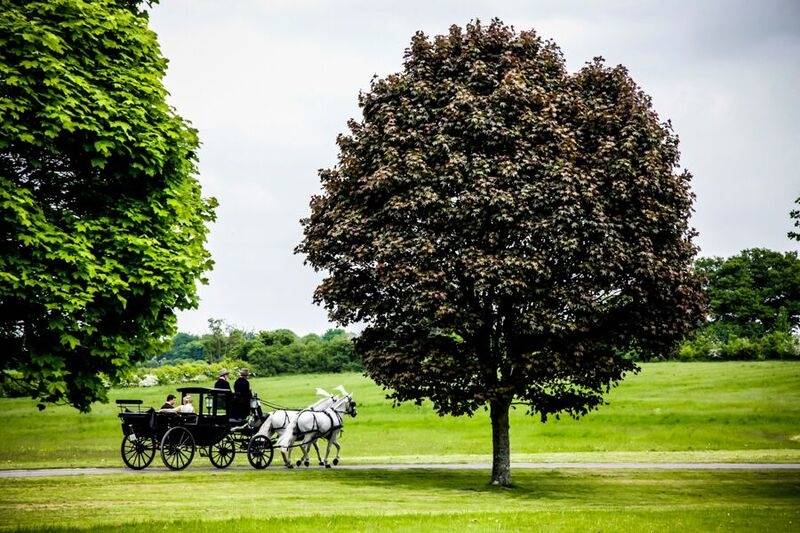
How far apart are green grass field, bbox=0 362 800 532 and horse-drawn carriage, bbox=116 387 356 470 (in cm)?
95

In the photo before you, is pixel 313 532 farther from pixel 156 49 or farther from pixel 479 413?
pixel 479 413

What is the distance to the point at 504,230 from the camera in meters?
24.2

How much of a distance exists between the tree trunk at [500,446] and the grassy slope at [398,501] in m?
0.57

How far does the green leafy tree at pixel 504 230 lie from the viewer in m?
23.7

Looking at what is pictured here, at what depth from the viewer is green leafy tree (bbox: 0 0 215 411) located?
587 inches

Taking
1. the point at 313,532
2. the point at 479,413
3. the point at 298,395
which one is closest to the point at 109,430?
the point at 298,395

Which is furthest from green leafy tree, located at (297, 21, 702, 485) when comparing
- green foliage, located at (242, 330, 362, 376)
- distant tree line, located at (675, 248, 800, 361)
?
distant tree line, located at (675, 248, 800, 361)

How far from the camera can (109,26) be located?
16.3 metres

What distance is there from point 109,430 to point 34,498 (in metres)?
35.5

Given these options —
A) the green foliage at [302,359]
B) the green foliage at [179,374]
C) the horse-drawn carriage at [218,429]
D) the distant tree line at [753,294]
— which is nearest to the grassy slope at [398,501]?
the horse-drawn carriage at [218,429]

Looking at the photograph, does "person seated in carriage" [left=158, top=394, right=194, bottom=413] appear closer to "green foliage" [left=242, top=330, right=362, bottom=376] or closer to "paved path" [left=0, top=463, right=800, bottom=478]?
"paved path" [left=0, top=463, right=800, bottom=478]

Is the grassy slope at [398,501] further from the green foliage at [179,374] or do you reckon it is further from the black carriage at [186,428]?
the green foliage at [179,374]

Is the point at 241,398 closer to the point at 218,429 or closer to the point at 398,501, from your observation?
the point at 218,429

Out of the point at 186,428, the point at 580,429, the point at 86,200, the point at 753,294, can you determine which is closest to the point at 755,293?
the point at 753,294
